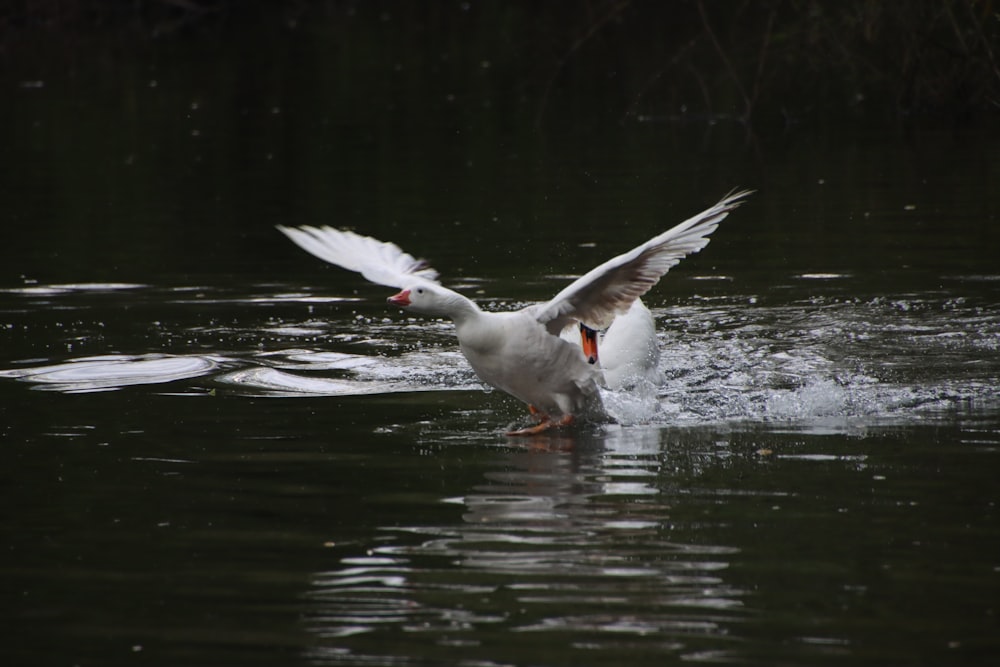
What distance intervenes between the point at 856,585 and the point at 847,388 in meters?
3.45

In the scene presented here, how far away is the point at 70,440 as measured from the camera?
7938 mm

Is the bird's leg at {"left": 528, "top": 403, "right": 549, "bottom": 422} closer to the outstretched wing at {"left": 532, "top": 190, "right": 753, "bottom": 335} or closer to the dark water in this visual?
the dark water

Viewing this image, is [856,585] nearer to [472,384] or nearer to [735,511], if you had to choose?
[735,511]

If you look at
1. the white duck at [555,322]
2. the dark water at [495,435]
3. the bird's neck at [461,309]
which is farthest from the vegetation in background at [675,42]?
the bird's neck at [461,309]

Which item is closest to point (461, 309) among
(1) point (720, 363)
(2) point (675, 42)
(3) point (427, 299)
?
(3) point (427, 299)

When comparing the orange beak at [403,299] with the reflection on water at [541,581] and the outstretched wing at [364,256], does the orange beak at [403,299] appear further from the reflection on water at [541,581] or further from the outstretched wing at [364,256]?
the reflection on water at [541,581]

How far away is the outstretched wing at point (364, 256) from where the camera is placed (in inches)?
→ 357

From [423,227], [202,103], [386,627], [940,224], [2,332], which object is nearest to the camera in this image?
[386,627]

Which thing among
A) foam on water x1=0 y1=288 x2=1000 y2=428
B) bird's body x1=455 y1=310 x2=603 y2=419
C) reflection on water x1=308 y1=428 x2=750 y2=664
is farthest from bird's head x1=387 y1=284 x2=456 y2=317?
reflection on water x1=308 y1=428 x2=750 y2=664

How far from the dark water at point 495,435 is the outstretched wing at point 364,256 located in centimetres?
67

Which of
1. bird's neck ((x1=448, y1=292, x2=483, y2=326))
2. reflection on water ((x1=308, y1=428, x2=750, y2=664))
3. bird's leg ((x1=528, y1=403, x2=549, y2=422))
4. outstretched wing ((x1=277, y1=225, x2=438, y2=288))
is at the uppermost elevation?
outstretched wing ((x1=277, y1=225, x2=438, y2=288))

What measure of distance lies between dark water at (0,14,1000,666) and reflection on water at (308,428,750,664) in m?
0.02

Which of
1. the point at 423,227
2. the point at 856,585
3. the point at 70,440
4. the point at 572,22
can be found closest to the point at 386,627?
the point at 856,585

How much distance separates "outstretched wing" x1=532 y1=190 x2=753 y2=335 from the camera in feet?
26.6
